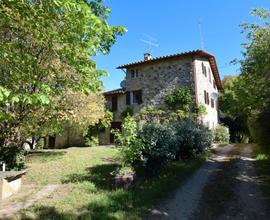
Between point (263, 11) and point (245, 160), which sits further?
point (245, 160)

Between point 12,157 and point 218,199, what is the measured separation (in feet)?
29.9

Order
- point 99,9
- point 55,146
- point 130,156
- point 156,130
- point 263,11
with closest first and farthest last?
point 99,9 → point 130,156 → point 156,130 → point 263,11 → point 55,146

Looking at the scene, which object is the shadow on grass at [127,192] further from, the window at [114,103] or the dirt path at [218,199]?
the window at [114,103]

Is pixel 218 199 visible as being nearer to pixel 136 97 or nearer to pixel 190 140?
pixel 190 140

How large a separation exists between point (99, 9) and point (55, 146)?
24.6 meters

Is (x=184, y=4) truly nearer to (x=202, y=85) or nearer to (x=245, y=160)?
(x=245, y=160)

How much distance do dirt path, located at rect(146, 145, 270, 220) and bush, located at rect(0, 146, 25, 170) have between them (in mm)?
7661

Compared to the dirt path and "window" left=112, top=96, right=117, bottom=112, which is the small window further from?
the dirt path

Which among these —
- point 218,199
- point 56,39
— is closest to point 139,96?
point 218,199

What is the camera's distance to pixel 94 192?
8430mm

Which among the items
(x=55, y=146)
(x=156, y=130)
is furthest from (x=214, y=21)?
(x=55, y=146)

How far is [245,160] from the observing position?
47.1 feet

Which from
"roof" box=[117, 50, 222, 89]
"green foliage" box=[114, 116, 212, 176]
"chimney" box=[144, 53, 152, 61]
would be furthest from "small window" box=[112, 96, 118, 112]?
"green foliage" box=[114, 116, 212, 176]

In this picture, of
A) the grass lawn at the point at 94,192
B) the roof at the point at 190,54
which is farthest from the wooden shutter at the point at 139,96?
the grass lawn at the point at 94,192
